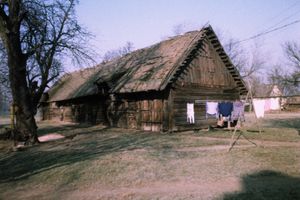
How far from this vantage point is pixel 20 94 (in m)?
17.9

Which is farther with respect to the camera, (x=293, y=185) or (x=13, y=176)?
(x=13, y=176)

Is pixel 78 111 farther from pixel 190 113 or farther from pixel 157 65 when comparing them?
pixel 190 113

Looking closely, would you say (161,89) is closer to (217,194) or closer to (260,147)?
(260,147)

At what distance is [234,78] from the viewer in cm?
2769

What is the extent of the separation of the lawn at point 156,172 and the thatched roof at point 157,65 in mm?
8115

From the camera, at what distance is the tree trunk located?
57.9 ft

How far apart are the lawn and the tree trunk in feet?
9.24

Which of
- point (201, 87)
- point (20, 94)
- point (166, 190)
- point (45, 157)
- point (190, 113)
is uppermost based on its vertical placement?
point (201, 87)

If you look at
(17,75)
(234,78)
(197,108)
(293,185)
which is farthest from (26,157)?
(234,78)

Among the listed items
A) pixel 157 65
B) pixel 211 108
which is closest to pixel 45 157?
pixel 211 108

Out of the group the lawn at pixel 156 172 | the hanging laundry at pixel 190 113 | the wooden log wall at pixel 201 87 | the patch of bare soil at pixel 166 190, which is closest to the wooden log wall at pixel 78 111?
the wooden log wall at pixel 201 87

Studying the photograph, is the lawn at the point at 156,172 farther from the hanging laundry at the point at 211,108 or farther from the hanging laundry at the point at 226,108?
the hanging laundry at the point at 211,108

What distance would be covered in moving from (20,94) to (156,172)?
434 inches

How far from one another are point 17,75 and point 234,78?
17430mm
